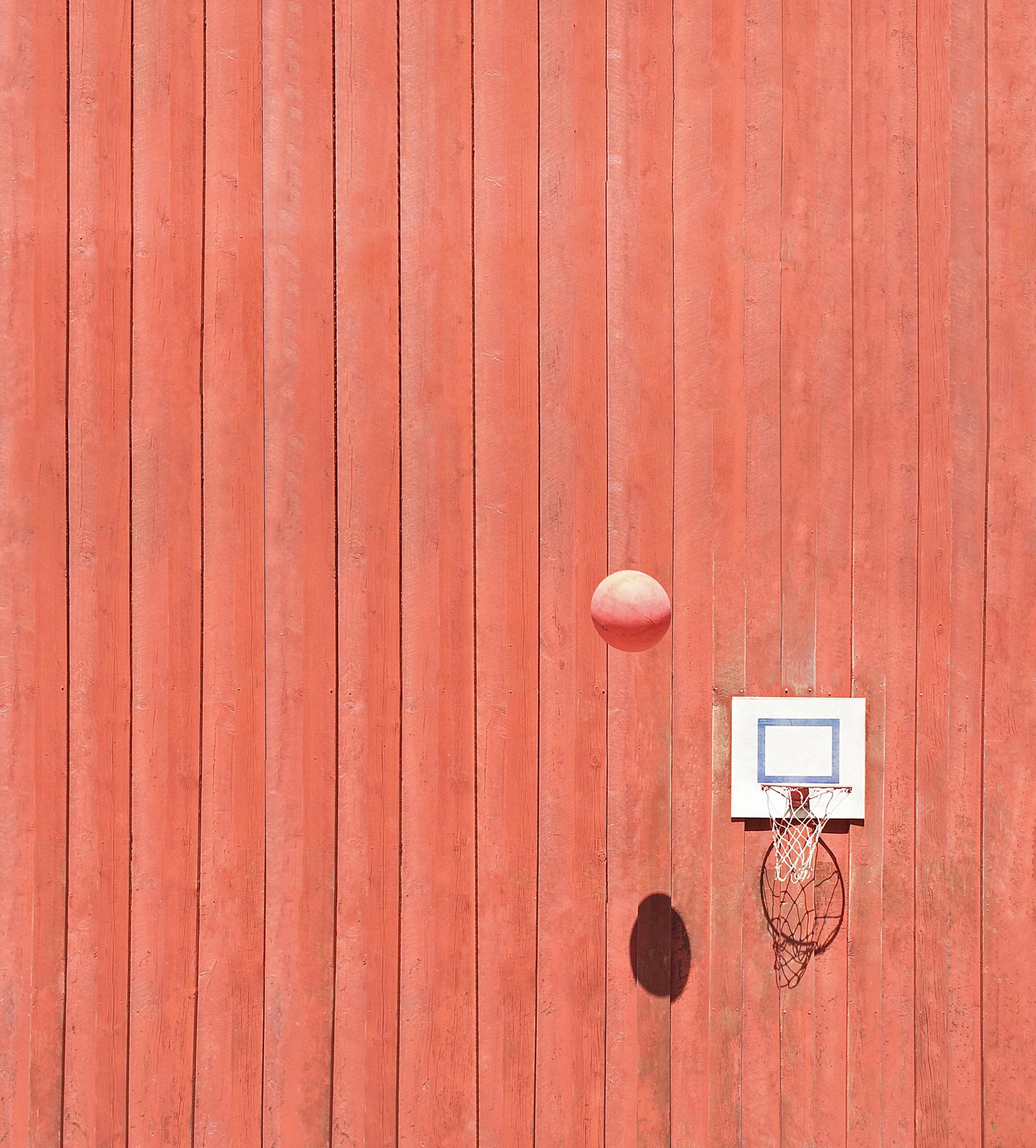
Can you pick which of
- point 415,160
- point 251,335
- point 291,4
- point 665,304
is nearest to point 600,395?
point 665,304

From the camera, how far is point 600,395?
11.4 feet

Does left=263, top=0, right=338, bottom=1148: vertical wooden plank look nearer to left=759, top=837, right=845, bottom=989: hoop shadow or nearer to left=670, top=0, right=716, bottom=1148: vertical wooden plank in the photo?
left=670, top=0, right=716, bottom=1148: vertical wooden plank

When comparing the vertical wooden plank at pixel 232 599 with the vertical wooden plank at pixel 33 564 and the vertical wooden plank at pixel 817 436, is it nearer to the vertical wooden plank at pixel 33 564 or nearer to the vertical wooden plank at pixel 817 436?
the vertical wooden plank at pixel 33 564

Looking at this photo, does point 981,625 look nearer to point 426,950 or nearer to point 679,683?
point 679,683

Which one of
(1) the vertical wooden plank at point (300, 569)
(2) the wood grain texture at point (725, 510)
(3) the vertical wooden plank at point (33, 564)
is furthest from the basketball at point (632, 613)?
(3) the vertical wooden plank at point (33, 564)

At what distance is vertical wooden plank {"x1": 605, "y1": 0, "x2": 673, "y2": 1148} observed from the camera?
11.3 feet

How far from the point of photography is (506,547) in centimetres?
346

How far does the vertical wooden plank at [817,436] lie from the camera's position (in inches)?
136

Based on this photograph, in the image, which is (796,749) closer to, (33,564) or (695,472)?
(695,472)

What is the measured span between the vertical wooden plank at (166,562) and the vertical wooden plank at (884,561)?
264 centimetres

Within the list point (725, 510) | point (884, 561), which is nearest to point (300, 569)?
point (725, 510)

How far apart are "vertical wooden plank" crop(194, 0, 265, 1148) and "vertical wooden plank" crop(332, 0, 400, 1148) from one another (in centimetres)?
33

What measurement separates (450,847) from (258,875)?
77cm

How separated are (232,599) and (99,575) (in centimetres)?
54
